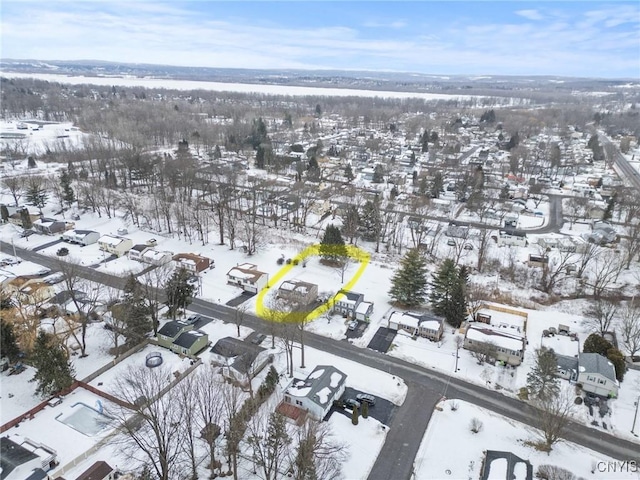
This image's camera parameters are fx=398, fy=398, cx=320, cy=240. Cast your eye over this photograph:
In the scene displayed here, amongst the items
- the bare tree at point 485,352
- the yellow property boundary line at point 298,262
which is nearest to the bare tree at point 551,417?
the bare tree at point 485,352

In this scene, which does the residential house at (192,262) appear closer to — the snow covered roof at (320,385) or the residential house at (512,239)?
the snow covered roof at (320,385)

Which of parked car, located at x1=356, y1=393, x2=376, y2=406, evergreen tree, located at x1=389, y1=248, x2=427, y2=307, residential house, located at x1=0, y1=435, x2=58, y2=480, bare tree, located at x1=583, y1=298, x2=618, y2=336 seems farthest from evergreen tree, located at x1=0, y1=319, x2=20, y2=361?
bare tree, located at x1=583, y1=298, x2=618, y2=336

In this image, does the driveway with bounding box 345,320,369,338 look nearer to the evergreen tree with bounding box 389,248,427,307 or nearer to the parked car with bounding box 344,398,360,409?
the evergreen tree with bounding box 389,248,427,307

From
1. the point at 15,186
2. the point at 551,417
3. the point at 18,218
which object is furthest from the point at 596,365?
the point at 15,186

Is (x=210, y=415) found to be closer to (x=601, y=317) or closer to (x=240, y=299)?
(x=240, y=299)

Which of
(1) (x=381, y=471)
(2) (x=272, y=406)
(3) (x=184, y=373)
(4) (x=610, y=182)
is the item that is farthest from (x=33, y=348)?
(4) (x=610, y=182)

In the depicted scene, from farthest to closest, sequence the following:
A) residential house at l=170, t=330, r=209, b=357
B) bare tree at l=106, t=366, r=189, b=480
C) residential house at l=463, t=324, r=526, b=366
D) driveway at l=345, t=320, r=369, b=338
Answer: driveway at l=345, t=320, r=369, b=338
residential house at l=463, t=324, r=526, b=366
residential house at l=170, t=330, r=209, b=357
bare tree at l=106, t=366, r=189, b=480
